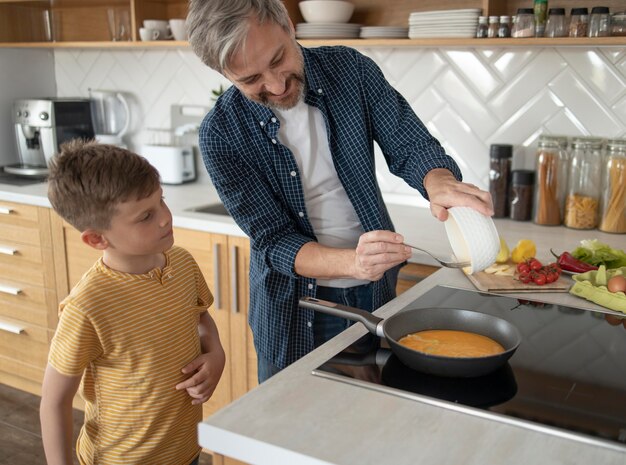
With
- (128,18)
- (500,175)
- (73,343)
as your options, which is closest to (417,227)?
(500,175)

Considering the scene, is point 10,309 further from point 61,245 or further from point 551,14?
point 551,14

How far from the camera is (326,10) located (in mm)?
2436

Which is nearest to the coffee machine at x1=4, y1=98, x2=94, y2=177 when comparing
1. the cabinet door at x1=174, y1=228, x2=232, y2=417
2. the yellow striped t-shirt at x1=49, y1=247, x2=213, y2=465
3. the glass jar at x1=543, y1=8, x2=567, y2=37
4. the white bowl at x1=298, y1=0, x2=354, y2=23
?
the cabinet door at x1=174, y1=228, x2=232, y2=417

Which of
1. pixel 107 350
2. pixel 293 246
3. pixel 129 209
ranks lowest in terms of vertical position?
pixel 107 350

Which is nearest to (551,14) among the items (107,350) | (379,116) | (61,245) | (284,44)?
(379,116)

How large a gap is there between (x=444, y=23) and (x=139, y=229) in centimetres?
139

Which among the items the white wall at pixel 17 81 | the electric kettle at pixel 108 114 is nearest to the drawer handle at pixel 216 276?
the electric kettle at pixel 108 114

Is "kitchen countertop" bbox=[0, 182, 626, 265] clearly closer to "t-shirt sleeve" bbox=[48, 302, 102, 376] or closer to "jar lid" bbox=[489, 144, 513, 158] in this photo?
"jar lid" bbox=[489, 144, 513, 158]

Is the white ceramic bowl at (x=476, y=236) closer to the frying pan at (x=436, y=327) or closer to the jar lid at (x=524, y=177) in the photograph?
the frying pan at (x=436, y=327)

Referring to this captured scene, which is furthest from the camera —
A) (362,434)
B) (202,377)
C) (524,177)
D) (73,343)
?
(524,177)

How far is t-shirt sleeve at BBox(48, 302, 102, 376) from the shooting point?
1.21 meters

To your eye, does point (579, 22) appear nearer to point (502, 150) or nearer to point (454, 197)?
point (502, 150)

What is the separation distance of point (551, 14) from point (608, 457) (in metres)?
Result: 1.61

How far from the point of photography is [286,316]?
1.66 m
